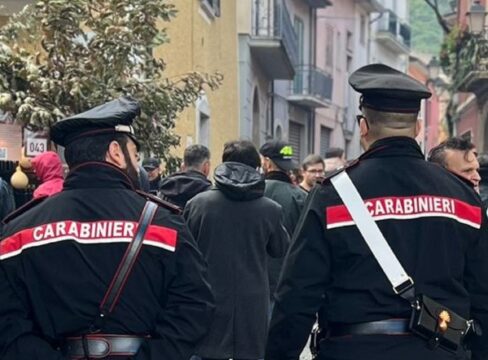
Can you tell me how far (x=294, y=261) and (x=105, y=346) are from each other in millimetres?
817

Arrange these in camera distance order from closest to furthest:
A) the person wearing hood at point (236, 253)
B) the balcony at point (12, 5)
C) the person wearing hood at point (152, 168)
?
the person wearing hood at point (236, 253) → the person wearing hood at point (152, 168) → the balcony at point (12, 5)

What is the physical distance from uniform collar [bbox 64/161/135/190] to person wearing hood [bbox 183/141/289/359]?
3.60m

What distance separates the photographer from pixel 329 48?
149 ft

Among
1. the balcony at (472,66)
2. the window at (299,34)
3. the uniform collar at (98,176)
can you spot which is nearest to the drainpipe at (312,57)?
the window at (299,34)

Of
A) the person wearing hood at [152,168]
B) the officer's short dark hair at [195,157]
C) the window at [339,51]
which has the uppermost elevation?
the officer's short dark hair at [195,157]

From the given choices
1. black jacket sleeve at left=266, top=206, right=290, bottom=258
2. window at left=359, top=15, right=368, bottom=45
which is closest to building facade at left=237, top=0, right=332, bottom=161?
window at left=359, top=15, right=368, bottom=45

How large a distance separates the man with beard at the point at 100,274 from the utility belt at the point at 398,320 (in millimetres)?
620

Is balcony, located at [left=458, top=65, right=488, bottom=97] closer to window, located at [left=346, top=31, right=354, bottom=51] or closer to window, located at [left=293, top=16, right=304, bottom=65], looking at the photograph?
window, located at [left=293, top=16, right=304, bottom=65]

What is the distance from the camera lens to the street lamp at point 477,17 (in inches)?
1058

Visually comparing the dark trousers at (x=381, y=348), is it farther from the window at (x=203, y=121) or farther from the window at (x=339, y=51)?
the window at (x=339, y=51)

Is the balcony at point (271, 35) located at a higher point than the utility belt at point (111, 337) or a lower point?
lower

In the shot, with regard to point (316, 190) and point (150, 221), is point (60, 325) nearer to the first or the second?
point (150, 221)

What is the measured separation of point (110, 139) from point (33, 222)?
431mm

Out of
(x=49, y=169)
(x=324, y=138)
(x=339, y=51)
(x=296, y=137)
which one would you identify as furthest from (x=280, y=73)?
(x=49, y=169)
